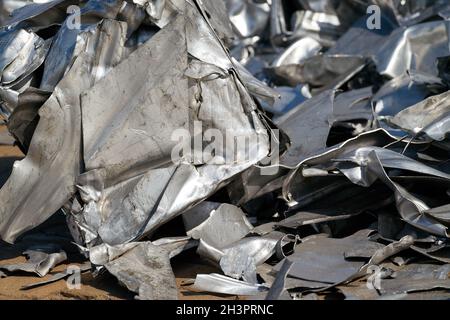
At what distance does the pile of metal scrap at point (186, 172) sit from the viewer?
11.9ft

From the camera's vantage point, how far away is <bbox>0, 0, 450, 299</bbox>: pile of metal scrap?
142 inches

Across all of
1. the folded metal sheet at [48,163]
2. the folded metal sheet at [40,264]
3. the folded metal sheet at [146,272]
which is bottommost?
the folded metal sheet at [40,264]

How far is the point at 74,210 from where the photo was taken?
388 cm

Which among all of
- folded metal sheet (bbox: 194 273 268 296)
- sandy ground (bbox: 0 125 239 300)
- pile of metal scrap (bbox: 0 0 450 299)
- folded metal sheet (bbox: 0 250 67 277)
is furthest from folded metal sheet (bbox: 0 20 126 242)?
folded metal sheet (bbox: 194 273 268 296)

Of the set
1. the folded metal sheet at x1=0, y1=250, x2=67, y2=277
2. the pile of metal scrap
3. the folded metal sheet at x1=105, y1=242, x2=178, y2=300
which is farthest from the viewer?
the folded metal sheet at x1=0, y1=250, x2=67, y2=277

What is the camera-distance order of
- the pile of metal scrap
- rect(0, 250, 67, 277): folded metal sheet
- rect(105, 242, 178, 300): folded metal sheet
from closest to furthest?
rect(105, 242, 178, 300): folded metal sheet
the pile of metal scrap
rect(0, 250, 67, 277): folded metal sheet

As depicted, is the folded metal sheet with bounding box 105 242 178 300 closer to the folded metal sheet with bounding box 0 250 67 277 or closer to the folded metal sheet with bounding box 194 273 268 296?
the folded metal sheet with bounding box 194 273 268 296

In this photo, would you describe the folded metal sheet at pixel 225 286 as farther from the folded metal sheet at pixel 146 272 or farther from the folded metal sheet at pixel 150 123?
the folded metal sheet at pixel 150 123

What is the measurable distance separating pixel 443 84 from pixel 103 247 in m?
2.26

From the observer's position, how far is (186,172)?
3768 mm

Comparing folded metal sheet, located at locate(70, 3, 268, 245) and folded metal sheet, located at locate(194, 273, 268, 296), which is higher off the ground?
folded metal sheet, located at locate(70, 3, 268, 245)

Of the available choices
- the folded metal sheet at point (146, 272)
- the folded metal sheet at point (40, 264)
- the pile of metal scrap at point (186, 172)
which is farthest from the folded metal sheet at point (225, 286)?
the folded metal sheet at point (40, 264)
